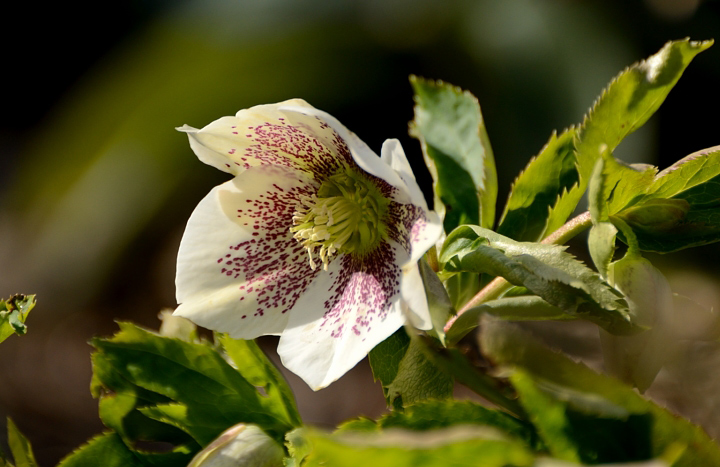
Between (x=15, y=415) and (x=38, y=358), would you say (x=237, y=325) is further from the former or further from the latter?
(x=38, y=358)

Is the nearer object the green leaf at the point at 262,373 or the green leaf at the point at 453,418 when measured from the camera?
the green leaf at the point at 453,418

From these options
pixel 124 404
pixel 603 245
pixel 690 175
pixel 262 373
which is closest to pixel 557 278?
pixel 603 245

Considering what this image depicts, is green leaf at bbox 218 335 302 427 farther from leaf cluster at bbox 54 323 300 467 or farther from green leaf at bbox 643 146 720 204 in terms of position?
green leaf at bbox 643 146 720 204

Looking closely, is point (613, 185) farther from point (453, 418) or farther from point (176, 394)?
point (176, 394)

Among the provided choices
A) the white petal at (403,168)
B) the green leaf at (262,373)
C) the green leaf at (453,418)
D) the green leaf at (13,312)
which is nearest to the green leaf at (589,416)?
the green leaf at (453,418)

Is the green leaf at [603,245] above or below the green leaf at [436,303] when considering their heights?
below

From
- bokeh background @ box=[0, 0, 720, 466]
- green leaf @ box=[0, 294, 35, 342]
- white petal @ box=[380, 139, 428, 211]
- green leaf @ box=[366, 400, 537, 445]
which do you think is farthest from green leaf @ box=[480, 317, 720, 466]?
bokeh background @ box=[0, 0, 720, 466]

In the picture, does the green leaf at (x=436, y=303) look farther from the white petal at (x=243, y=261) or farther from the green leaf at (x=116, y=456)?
the green leaf at (x=116, y=456)

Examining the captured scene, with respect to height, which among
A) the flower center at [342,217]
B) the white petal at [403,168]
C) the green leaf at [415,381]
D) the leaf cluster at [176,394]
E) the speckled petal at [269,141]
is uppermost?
the speckled petal at [269,141]
